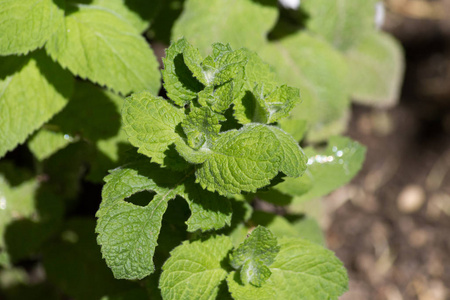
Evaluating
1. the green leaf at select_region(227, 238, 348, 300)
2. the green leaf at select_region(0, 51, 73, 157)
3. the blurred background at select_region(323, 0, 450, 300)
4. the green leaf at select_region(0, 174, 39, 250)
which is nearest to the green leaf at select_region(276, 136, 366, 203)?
the green leaf at select_region(227, 238, 348, 300)

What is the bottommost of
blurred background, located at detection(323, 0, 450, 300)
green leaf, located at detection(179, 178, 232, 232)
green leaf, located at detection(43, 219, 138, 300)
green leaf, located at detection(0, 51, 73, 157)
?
blurred background, located at detection(323, 0, 450, 300)

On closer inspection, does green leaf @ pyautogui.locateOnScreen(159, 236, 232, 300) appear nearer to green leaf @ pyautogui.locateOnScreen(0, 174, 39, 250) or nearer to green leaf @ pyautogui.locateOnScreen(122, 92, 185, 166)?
green leaf @ pyautogui.locateOnScreen(122, 92, 185, 166)

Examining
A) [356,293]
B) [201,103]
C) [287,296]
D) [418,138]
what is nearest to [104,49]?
[201,103]

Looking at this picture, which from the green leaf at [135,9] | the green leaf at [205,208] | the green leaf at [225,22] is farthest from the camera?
the green leaf at [225,22]

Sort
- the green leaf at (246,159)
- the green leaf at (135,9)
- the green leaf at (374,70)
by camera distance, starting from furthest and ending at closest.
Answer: the green leaf at (374,70) → the green leaf at (135,9) → the green leaf at (246,159)

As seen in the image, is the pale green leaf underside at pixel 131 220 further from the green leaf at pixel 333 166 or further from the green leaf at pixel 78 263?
the green leaf at pixel 78 263

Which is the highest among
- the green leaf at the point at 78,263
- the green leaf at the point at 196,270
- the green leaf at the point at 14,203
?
the green leaf at the point at 196,270

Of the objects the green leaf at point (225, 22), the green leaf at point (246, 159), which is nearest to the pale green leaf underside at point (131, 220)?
the green leaf at point (246, 159)
